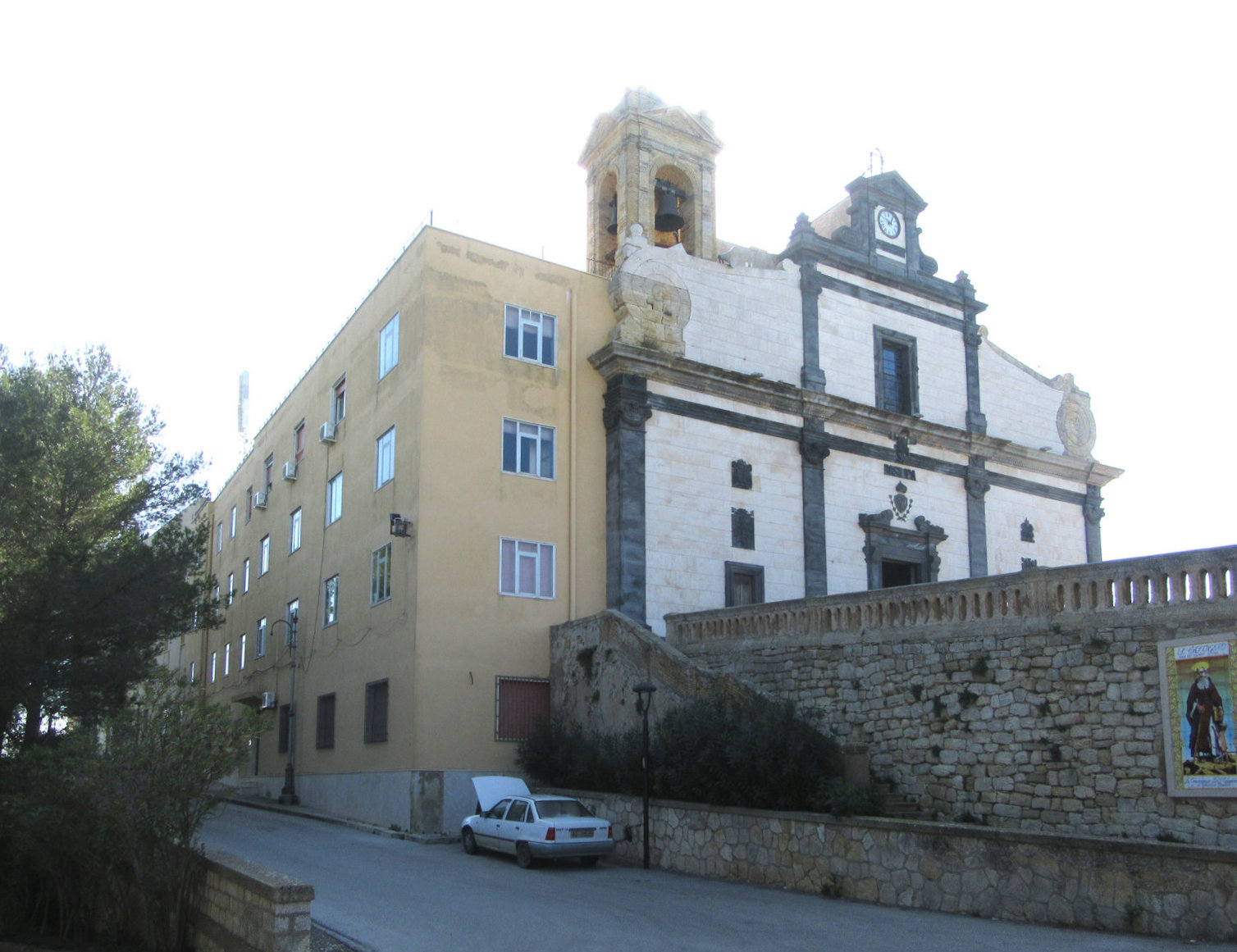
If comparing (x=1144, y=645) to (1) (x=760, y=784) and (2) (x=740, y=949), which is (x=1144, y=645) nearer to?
(1) (x=760, y=784)

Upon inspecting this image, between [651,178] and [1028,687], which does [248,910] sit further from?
[651,178]

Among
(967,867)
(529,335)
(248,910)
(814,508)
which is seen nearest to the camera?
(248,910)

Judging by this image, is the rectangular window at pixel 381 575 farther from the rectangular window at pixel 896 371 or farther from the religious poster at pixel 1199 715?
the religious poster at pixel 1199 715

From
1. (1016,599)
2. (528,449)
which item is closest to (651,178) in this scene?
(528,449)

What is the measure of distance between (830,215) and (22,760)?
25489mm

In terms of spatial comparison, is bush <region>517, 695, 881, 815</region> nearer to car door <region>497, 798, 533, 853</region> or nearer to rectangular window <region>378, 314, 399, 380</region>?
car door <region>497, 798, 533, 853</region>

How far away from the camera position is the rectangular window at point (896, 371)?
32.1 metres

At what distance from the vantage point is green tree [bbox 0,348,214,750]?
2430 cm

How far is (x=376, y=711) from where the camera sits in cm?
2595

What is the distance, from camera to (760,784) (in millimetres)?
17859

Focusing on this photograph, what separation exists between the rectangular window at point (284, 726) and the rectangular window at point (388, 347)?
10.3 metres

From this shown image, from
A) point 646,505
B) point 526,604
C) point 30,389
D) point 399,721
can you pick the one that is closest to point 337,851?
point 399,721

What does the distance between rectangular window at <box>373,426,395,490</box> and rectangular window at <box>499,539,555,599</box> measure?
10.9ft

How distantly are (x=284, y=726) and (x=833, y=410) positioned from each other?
691 inches
